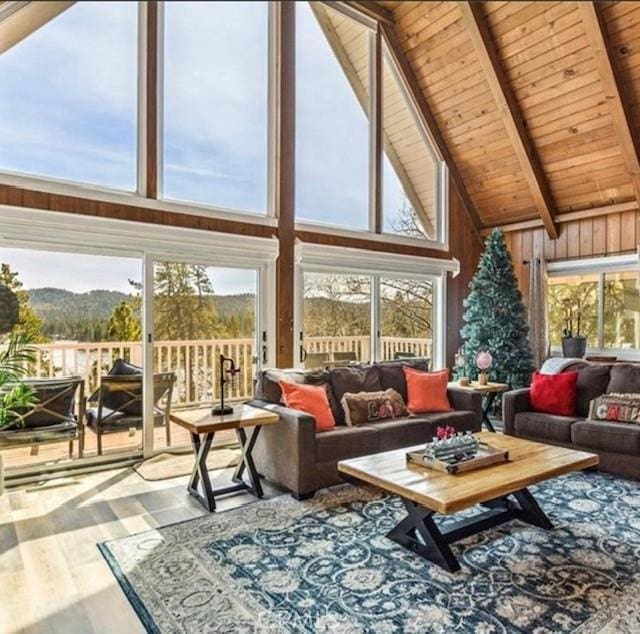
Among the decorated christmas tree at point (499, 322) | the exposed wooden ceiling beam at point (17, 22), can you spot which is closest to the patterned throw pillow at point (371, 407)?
the decorated christmas tree at point (499, 322)

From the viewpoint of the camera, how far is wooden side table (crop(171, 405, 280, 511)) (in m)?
3.24

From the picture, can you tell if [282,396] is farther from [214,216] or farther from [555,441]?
[555,441]

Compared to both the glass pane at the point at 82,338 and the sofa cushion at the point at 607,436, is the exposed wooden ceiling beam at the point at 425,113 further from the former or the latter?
the glass pane at the point at 82,338

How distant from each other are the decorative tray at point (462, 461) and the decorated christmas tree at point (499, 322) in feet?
11.7

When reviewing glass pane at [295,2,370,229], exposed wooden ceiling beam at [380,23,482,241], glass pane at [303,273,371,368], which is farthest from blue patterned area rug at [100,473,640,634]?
exposed wooden ceiling beam at [380,23,482,241]

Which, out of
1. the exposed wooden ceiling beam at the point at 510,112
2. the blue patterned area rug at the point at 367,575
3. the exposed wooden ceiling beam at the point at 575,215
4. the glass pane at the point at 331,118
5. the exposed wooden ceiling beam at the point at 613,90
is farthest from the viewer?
the exposed wooden ceiling beam at the point at 575,215

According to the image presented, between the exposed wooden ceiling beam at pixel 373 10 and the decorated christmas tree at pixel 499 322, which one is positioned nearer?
the exposed wooden ceiling beam at pixel 373 10

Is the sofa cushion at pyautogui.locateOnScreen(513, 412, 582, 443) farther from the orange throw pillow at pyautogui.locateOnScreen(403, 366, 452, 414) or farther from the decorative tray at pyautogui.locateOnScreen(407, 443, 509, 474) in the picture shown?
the decorative tray at pyautogui.locateOnScreen(407, 443, 509, 474)

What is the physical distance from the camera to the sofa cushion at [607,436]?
145 inches

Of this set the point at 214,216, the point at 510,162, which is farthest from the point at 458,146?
the point at 214,216

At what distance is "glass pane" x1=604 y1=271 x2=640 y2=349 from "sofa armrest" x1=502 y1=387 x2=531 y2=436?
2.31 metres

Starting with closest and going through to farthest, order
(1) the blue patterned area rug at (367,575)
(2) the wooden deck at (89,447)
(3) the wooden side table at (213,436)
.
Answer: (1) the blue patterned area rug at (367,575) → (3) the wooden side table at (213,436) → (2) the wooden deck at (89,447)

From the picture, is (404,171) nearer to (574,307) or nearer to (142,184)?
(574,307)

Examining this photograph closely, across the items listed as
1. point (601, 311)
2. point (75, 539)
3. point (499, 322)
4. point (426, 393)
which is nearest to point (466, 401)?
point (426, 393)
